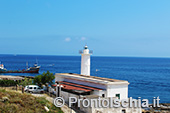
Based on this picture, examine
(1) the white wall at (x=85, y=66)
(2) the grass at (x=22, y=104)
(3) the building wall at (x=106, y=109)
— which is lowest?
(3) the building wall at (x=106, y=109)

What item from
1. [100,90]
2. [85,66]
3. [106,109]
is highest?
[85,66]

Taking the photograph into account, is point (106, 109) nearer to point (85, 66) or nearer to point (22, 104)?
point (22, 104)

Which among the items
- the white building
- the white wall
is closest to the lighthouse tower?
the white wall

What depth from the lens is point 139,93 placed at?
47688 mm

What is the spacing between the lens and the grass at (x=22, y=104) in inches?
→ 588

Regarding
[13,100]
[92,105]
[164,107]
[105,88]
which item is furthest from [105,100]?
[164,107]

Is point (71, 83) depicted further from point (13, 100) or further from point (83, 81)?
point (13, 100)

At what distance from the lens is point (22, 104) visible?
15.9 meters

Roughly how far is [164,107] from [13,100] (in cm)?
2343

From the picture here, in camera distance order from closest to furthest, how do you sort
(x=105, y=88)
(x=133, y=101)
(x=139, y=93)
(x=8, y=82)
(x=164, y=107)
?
(x=133, y=101) < (x=105, y=88) < (x=8, y=82) < (x=164, y=107) < (x=139, y=93)

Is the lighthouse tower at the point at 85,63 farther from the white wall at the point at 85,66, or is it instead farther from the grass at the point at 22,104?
the grass at the point at 22,104

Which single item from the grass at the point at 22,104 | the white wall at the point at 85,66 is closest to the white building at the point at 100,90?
the grass at the point at 22,104

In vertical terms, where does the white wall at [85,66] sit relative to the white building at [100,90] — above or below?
above

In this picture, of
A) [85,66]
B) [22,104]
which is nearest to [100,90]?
[22,104]
